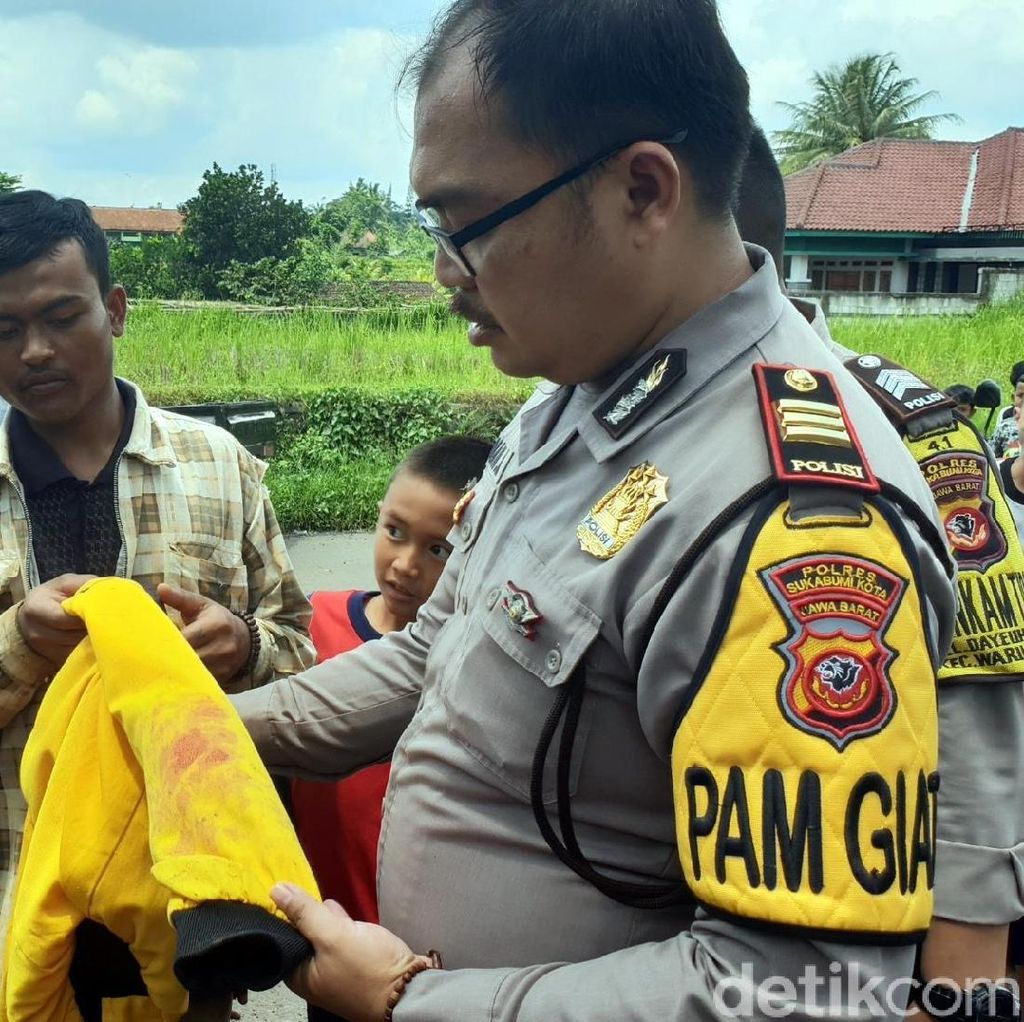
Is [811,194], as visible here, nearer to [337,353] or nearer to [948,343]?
[948,343]

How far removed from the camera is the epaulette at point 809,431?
91 centimetres

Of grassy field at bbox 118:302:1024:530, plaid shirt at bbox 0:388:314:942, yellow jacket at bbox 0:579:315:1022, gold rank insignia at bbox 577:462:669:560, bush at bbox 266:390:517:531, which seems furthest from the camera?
bush at bbox 266:390:517:531

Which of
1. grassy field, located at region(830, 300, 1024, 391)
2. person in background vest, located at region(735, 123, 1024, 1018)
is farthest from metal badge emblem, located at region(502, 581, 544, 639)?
grassy field, located at region(830, 300, 1024, 391)

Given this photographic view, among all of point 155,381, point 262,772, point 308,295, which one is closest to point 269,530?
point 262,772

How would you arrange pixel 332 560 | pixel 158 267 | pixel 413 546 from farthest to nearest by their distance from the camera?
1. pixel 158 267
2. pixel 332 560
3. pixel 413 546

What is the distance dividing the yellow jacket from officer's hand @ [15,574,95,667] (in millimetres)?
175

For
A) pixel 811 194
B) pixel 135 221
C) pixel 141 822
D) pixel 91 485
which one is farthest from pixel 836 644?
pixel 135 221

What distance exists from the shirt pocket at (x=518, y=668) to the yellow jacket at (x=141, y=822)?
0.28 meters

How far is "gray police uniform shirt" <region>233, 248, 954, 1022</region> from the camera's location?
92 cm

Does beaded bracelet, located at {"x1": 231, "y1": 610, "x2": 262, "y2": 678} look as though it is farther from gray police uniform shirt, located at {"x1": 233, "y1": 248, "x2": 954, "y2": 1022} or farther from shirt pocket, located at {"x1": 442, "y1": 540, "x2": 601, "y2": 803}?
shirt pocket, located at {"x1": 442, "y1": 540, "x2": 601, "y2": 803}

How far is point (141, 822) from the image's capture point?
51.2 inches

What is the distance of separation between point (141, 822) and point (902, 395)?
1.12 meters

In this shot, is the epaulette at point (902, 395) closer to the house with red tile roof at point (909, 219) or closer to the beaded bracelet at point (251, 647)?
the beaded bracelet at point (251, 647)

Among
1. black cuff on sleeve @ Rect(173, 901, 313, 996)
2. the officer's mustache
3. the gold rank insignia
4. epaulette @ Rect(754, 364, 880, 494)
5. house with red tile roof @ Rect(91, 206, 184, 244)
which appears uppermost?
house with red tile roof @ Rect(91, 206, 184, 244)
